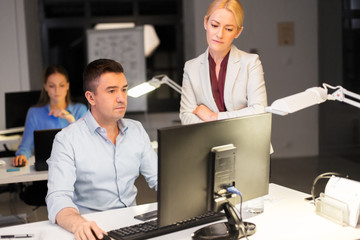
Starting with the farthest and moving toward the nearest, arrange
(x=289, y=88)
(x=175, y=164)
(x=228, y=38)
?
(x=289, y=88) → (x=228, y=38) → (x=175, y=164)

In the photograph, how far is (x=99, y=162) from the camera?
208cm

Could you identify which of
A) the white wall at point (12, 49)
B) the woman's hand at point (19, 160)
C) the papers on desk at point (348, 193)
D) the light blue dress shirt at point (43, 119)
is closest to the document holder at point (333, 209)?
the papers on desk at point (348, 193)

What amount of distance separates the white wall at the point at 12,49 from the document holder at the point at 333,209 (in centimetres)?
489

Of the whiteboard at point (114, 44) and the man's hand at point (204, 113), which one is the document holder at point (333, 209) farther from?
the whiteboard at point (114, 44)

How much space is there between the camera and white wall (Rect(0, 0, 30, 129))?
19.6ft

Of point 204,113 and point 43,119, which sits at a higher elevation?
point 204,113

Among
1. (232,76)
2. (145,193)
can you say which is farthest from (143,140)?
(145,193)

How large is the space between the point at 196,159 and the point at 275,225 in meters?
0.50

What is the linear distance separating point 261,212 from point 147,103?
542 centimetres

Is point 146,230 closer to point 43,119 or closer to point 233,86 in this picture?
point 233,86

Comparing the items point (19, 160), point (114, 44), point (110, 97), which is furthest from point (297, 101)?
point (114, 44)

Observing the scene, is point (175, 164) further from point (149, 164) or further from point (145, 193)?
point (145, 193)

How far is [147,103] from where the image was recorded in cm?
729

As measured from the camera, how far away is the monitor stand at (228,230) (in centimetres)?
167
